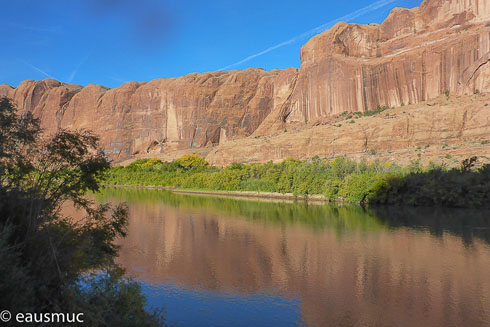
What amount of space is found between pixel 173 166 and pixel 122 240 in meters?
55.6

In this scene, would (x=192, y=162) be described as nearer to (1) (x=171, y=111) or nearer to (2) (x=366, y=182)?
(1) (x=171, y=111)

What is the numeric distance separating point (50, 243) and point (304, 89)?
69342 millimetres

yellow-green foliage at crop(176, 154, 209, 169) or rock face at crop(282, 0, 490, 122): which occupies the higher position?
rock face at crop(282, 0, 490, 122)

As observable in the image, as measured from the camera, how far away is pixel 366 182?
36938 millimetres

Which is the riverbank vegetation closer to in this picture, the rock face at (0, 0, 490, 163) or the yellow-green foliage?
the rock face at (0, 0, 490, 163)

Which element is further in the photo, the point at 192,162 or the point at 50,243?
the point at 192,162

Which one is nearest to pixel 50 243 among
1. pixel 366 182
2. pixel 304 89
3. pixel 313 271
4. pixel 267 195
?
pixel 313 271

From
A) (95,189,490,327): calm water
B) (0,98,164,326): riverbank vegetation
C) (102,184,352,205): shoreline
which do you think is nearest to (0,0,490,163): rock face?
(102,184,352,205): shoreline

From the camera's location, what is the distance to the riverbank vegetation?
6207mm

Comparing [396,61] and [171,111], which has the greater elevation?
[396,61]

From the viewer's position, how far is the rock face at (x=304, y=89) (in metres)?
54.4

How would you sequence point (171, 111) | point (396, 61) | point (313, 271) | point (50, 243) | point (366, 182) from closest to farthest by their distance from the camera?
point (50, 243)
point (313, 271)
point (366, 182)
point (396, 61)
point (171, 111)

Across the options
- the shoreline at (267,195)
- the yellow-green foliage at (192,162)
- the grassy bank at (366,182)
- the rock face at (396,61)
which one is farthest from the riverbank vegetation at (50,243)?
the yellow-green foliage at (192,162)

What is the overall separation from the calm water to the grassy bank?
9607 millimetres
